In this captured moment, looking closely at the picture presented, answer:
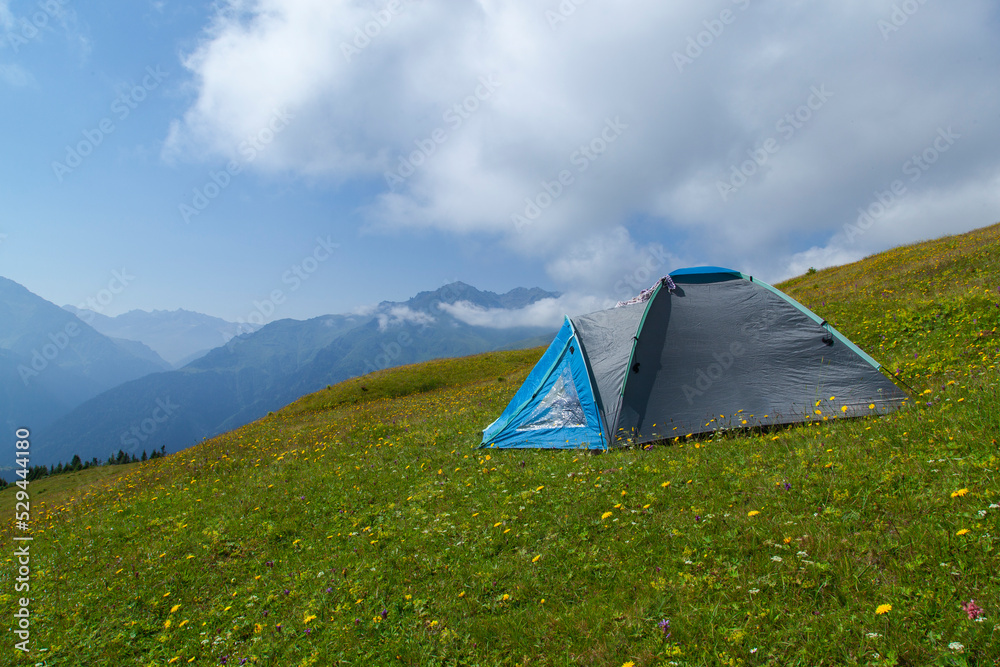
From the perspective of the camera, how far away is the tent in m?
10.1

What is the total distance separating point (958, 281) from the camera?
1639 centimetres

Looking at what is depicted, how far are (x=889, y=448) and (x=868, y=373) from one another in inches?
158

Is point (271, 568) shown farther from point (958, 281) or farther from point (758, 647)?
point (958, 281)

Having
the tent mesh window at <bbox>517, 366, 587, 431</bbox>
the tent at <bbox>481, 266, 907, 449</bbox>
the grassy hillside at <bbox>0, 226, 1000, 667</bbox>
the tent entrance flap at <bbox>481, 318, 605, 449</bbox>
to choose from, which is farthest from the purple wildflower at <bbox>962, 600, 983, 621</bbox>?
the tent mesh window at <bbox>517, 366, 587, 431</bbox>

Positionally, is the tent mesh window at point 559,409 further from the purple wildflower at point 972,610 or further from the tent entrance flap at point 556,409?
the purple wildflower at point 972,610

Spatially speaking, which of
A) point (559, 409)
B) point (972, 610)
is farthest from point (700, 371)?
point (972, 610)

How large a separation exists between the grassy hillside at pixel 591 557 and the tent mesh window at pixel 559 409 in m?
1.03

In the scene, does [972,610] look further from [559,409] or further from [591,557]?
[559,409]

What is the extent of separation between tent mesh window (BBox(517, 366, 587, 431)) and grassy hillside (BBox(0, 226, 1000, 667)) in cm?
103

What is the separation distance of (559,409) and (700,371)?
3.74 metres

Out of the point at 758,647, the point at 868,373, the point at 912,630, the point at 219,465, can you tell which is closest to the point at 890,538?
the point at 912,630

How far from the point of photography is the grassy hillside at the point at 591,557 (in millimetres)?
4254

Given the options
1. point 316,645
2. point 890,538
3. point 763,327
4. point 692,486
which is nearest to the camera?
point 890,538

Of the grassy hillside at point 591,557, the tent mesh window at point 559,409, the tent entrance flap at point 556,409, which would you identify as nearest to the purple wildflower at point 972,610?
the grassy hillside at point 591,557
